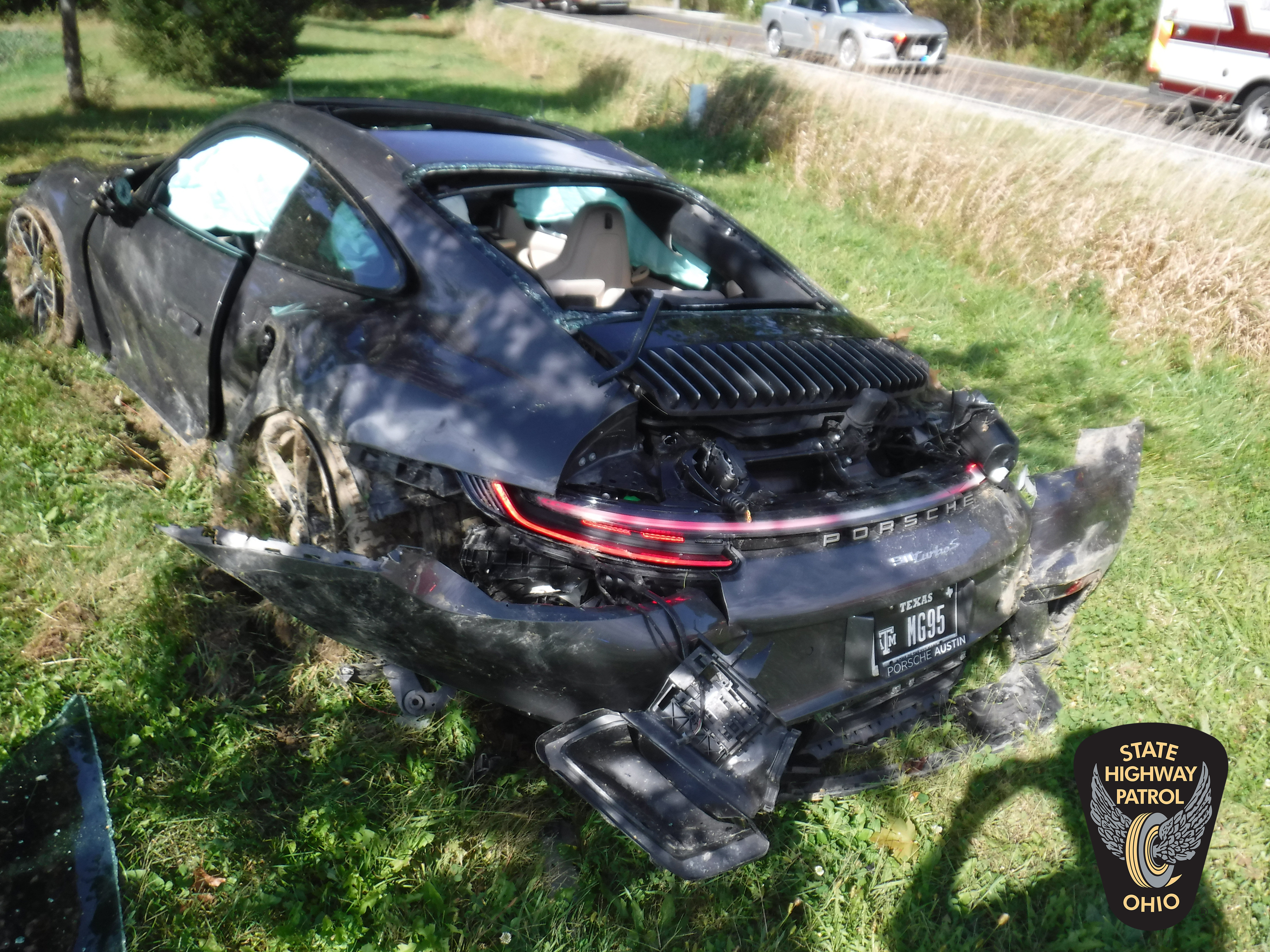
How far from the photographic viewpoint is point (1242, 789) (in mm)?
3023

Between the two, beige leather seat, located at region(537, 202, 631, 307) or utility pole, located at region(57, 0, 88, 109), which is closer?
beige leather seat, located at region(537, 202, 631, 307)

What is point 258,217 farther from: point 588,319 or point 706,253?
point 706,253

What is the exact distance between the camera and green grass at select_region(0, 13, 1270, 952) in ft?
7.80

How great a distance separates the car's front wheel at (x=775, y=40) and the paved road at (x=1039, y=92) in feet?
0.62

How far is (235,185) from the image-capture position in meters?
3.59

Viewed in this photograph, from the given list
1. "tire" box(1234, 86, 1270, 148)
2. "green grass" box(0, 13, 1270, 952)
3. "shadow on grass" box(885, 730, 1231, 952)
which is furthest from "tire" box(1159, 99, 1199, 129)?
"shadow on grass" box(885, 730, 1231, 952)

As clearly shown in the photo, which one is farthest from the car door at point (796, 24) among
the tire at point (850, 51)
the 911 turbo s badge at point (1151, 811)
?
the 911 turbo s badge at point (1151, 811)

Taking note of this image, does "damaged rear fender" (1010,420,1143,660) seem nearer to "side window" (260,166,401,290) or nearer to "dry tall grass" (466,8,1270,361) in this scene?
"side window" (260,166,401,290)

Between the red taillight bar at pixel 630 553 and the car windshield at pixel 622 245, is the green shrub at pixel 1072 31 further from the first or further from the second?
the red taillight bar at pixel 630 553

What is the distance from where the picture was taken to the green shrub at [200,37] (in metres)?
14.0

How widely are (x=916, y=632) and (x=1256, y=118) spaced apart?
10.5 m

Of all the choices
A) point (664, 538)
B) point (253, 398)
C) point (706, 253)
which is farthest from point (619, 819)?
point (706, 253)

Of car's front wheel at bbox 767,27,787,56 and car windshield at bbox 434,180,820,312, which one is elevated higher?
car's front wheel at bbox 767,27,787,56

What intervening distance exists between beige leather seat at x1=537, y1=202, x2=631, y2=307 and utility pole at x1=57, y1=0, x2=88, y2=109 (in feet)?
35.2
